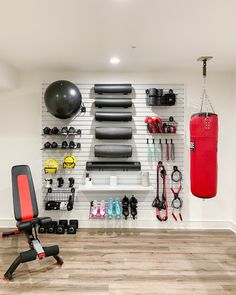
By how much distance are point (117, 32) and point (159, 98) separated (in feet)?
5.67

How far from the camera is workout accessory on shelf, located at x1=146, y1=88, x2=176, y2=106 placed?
414 cm

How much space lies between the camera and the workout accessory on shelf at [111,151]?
4.11 meters

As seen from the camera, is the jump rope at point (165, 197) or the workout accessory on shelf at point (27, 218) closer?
the workout accessory on shelf at point (27, 218)

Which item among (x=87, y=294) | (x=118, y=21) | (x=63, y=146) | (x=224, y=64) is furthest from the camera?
(x=63, y=146)

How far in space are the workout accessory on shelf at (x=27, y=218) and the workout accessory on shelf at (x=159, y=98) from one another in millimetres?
2341

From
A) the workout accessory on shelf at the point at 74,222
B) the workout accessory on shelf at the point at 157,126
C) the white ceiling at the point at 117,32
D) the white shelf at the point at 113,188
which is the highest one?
the white ceiling at the point at 117,32

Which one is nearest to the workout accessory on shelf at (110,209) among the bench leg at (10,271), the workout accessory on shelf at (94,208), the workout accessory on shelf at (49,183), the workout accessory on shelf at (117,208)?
the workout accessory on shelf at (117,208)

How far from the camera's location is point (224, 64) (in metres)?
3.83

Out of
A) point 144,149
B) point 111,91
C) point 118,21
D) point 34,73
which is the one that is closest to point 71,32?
→ point 118,21

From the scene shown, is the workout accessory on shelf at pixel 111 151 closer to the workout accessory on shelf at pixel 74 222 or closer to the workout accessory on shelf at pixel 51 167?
the workout accessory on shelf at pixel 51 167

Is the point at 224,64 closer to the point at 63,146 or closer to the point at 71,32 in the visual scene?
the point at 71,32

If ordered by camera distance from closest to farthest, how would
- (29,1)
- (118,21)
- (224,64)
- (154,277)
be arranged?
(29,1) < (118,21) < (154,277) < (224,64)

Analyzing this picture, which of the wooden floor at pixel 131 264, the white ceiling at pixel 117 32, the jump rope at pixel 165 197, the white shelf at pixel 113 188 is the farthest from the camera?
the jump rope at pixel 165 197

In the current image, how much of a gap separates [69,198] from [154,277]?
1.94m
